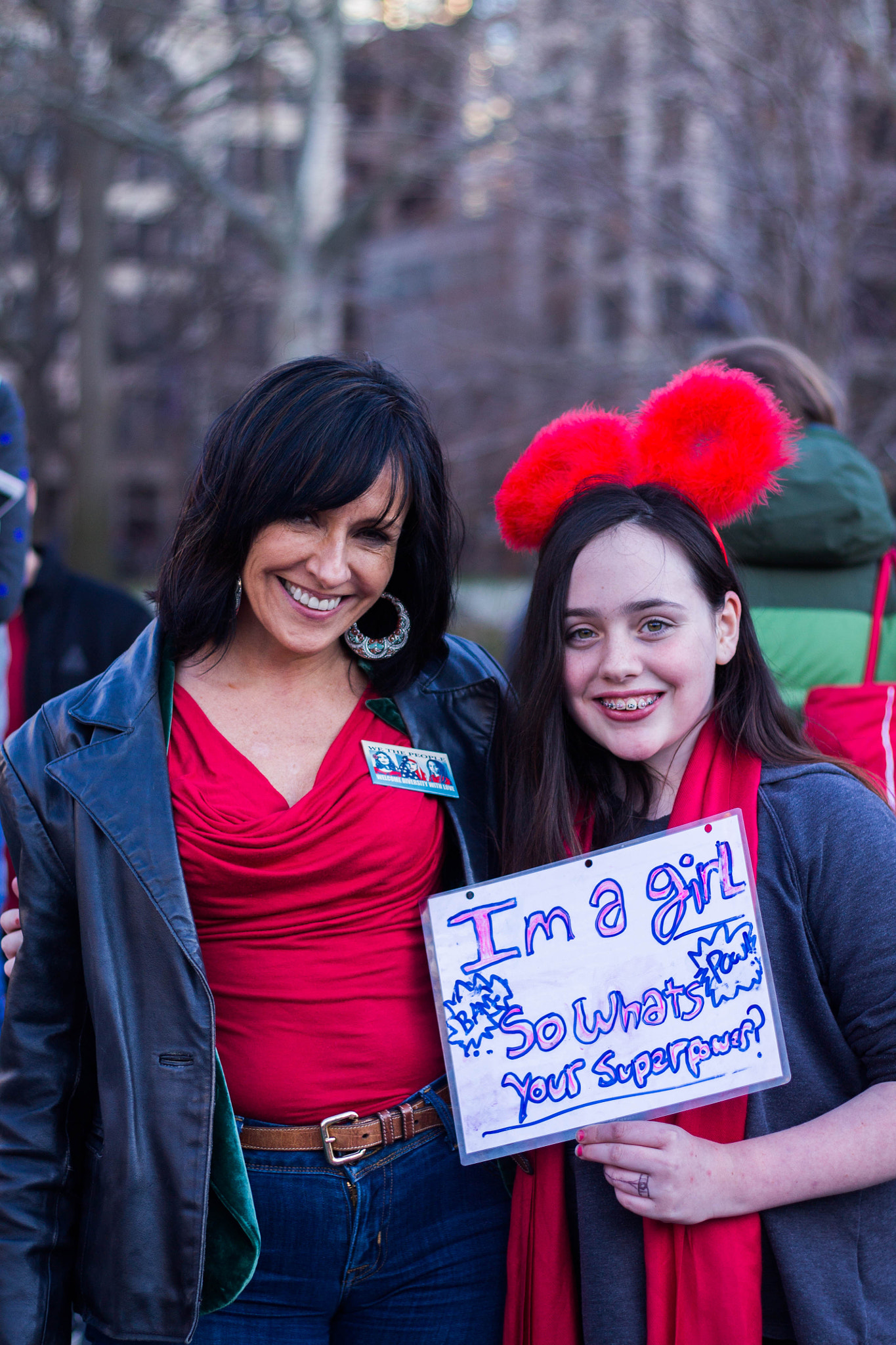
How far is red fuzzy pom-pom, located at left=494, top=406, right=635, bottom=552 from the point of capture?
202 cm

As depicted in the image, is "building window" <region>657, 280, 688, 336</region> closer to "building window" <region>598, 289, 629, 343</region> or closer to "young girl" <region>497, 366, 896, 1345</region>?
"building window" <region>598, 289, 629, 343</region>

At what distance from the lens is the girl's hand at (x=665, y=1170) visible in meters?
1.63

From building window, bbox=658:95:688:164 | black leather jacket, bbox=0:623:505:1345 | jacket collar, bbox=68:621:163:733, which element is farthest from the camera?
building window, bbox=658:95:688:164

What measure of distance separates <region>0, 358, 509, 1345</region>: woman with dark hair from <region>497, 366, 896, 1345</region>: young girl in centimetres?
19

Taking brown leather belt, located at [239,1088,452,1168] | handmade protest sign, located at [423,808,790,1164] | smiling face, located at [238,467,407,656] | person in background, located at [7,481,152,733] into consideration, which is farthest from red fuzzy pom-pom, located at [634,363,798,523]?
person in background, located at [7,481,152,733]

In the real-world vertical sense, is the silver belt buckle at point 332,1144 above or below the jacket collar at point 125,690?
below

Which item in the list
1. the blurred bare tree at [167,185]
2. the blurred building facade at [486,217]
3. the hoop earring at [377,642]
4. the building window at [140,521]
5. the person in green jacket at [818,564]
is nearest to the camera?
the hoop earring at [377,642]

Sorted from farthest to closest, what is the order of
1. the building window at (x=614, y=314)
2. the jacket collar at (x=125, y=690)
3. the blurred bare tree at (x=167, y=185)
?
1. the blurred bare tree at (x=167, y=185)
2. the building window at (x=614, y=314)
3. the jacket collar at (x=125, y=690)

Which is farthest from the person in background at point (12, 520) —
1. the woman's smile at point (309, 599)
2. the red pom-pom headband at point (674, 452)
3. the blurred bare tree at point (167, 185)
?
the blurred bare tree at point (167, 185)

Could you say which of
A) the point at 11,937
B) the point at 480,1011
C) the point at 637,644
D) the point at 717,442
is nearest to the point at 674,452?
the point at 717,442

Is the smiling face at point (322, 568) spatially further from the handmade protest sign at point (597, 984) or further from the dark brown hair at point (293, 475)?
the handmade protest sign at point (597, 984)

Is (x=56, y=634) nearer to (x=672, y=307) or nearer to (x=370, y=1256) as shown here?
(x=370, y=1256)

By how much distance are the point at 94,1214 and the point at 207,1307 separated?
0.71 ft

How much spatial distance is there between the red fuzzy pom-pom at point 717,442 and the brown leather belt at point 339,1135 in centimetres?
107
